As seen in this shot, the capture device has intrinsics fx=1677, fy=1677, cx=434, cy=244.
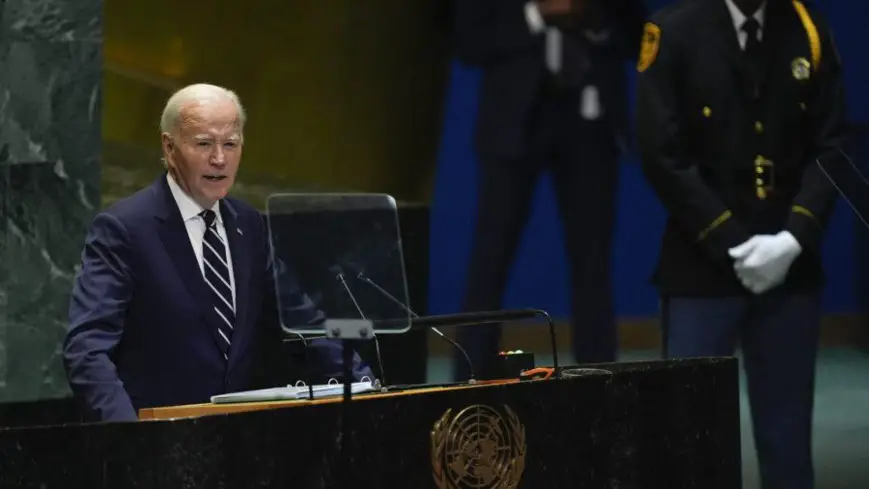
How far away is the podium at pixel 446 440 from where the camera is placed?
276 cm

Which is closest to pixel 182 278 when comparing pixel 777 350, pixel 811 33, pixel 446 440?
pixel 446 440

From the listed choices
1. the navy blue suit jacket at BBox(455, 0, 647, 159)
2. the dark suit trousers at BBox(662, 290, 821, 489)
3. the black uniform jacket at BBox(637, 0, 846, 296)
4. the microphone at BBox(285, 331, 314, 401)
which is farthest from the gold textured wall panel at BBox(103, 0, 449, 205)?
the microphone at BBox(285, 331, 314, 401)

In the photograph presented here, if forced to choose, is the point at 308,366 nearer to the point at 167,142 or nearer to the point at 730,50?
the point at 167,142

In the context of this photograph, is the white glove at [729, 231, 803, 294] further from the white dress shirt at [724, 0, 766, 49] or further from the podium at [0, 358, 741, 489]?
the podium at [0, 358, 741, 489]

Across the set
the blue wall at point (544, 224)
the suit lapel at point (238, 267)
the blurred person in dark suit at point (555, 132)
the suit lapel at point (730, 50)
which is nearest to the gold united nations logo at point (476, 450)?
the suit lapel at point (238, 267)

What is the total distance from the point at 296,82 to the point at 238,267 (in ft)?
7.40

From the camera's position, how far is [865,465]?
5539 millimetres

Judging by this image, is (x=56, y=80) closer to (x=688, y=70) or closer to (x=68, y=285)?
(x=68, y=285)

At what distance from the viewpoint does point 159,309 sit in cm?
353

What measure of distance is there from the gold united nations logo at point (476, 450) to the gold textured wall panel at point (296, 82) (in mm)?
2557

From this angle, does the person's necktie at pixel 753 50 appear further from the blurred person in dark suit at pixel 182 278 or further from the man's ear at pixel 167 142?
the man's ear at pixel 167 142

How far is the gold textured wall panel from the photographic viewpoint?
5.65 metres

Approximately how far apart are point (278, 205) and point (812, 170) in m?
1.95

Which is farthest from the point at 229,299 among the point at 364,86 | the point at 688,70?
the point at 364,86
